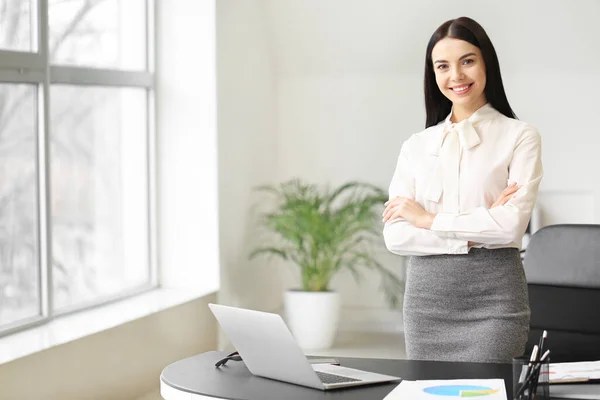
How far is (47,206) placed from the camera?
4102 millimetres

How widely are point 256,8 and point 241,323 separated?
394 cm

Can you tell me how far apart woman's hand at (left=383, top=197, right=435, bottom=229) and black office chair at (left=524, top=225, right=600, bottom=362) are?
98 cm

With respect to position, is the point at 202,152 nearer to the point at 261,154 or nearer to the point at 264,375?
the point at 261,154

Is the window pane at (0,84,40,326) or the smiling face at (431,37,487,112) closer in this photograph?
the smiling face at (431,37,487,112)

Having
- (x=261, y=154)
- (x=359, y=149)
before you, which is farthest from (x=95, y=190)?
(x=359, y=149)

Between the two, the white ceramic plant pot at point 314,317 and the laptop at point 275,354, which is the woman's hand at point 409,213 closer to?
the laptop at point 275,354

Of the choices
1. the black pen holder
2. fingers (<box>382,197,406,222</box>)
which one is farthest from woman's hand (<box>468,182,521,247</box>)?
the black pen holder

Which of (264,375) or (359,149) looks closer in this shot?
(264,375)

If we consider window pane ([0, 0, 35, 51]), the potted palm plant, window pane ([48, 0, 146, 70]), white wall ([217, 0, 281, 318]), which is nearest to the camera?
window pane ([0, 0, 35, 51])

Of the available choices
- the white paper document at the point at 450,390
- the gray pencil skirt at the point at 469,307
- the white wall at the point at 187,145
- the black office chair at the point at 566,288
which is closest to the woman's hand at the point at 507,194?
the gray pencil skirt at the point at 469,307

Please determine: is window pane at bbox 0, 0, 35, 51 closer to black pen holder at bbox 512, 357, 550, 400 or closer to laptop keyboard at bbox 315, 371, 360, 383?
laptop keyboard at bbox 315, 371, 360, 383

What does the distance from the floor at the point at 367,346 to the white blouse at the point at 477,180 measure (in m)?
2.84

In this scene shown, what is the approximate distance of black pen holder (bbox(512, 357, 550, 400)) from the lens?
1.88m

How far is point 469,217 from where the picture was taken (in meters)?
2.60
